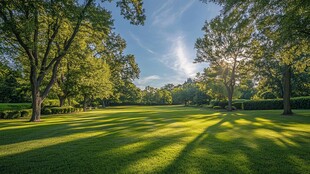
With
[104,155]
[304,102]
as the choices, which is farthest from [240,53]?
[104,155]

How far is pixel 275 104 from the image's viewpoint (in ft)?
98.1

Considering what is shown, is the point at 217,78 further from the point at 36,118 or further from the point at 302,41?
the point at 36,118

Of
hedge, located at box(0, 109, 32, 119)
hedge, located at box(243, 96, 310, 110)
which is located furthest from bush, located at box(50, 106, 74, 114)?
hedge, located at box(243, 96, 310, 110)

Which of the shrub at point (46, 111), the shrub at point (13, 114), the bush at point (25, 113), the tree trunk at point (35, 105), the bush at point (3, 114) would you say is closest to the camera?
the tree trunk at point (35, 105)

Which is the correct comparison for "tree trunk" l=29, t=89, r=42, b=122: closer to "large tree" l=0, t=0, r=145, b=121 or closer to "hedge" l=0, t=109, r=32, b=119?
"large tree" l=0, t=0, r=145, b=121

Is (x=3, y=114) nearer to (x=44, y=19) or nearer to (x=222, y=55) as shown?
(x=44, y=19)

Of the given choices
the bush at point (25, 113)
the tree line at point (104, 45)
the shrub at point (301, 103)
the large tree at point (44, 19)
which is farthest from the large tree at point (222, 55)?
the bush at point (25, 113)

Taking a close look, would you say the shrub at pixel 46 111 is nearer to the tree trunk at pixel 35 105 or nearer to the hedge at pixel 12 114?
the hedge at pixel 12 114

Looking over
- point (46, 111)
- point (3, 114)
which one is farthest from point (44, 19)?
point (46, 111)

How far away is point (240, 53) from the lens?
95.1 feet

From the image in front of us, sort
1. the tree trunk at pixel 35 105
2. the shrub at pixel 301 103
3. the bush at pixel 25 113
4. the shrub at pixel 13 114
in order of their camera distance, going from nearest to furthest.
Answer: the tree trunk at pixel 35 105, the shrub at pixel 13 114, the bush at pixel 25 113, the shrub at pixel 301 103

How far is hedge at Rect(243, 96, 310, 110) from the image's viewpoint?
87.1 ft

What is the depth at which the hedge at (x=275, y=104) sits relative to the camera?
26.6 metres

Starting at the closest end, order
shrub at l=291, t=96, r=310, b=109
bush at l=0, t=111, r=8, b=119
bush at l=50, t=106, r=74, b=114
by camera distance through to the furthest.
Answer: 1. bush at l=0, t=111, r=8, b=119
2. bush at l=50, t=106, r=74, b=114
3. shrub at l=291, t=96, r=310, b=109
